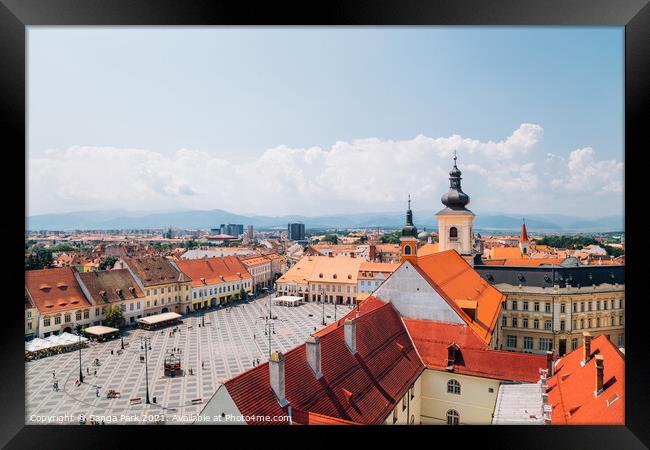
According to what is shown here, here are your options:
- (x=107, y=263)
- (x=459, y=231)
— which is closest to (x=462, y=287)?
(x=459, y=231)

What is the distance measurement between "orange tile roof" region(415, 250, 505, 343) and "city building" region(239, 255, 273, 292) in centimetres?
1611

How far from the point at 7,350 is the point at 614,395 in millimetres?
9276

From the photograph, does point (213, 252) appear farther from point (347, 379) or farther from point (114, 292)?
point (347, 379)

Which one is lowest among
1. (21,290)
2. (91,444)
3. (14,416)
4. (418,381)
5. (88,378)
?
(88,378)

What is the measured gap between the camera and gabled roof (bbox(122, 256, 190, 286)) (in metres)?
21.4

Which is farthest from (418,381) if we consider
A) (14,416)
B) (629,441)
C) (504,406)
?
(14,416)

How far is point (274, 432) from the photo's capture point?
5.43 metres

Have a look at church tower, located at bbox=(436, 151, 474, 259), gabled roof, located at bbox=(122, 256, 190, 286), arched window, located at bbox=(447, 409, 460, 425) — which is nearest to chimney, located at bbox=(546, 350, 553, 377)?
arched window, located at bbox=(447, 409, 460, 425)

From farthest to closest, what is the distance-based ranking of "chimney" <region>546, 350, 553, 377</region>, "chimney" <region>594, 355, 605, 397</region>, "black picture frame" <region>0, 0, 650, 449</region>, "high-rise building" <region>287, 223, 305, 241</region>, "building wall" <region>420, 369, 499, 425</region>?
"high-rise building" <region>287, 223, 305, 241</region> → "building wall" <region>420, 369, 499, 425</region> → "chimney" <region>546, 350, 553, 377</region> → "chimney" <region>594, 355, 605, 397</region> → "black picture frame" <region>0, 0, 650, 449</region>

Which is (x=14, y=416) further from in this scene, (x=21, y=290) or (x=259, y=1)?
(x=259, y=1)

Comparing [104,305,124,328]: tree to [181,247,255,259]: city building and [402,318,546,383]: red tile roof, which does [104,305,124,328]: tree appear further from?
[402,318,546,383]: red tile roof

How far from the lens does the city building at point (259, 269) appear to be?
28.7 m

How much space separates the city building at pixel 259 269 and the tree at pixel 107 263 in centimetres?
832

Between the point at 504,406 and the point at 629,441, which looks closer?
the point at 629,441
